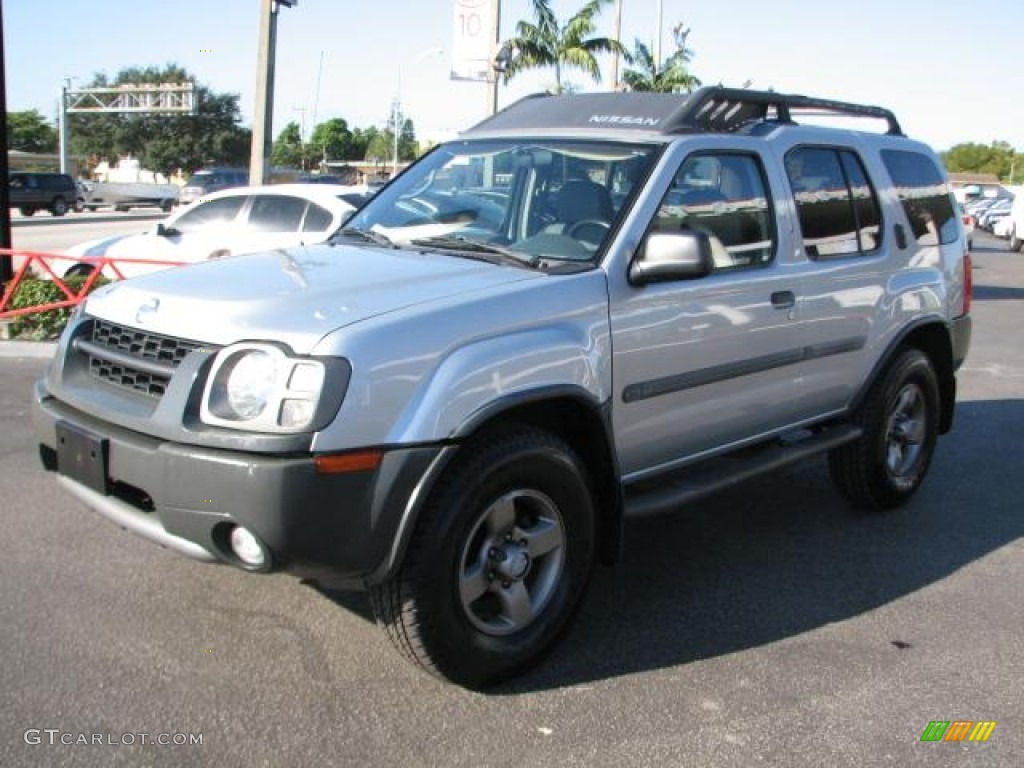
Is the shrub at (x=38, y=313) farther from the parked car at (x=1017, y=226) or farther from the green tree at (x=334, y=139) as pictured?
the green tree at (x=334, y=139)

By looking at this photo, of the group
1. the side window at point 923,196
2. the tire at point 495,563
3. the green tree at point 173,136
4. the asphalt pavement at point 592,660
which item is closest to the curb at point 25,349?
the asphalt pavement at point 592,660

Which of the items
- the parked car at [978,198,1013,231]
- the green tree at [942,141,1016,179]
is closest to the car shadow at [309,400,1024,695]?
the parked car at [978,198,1013,231]

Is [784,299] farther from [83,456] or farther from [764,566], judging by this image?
[83,456]

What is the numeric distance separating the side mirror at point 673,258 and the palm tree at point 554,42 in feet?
73.7

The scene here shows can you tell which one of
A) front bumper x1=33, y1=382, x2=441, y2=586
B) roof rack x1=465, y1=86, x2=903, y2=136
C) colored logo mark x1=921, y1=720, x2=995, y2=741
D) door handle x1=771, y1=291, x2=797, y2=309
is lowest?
colored logo mark x1=921, y1=720, x2=995, y2=741

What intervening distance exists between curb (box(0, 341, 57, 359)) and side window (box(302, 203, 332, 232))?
2918 mm

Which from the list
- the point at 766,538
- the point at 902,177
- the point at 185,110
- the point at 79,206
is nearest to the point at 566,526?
the point at 766,538

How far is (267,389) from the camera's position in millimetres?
2896

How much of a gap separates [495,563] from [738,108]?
7.95 feet

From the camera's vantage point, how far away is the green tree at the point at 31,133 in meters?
83.1

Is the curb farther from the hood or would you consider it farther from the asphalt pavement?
the hood

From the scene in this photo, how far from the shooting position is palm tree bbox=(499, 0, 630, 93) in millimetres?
25078

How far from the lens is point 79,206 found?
43.3m

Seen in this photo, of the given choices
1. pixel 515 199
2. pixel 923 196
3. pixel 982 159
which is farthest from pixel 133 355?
pixel 982 159
